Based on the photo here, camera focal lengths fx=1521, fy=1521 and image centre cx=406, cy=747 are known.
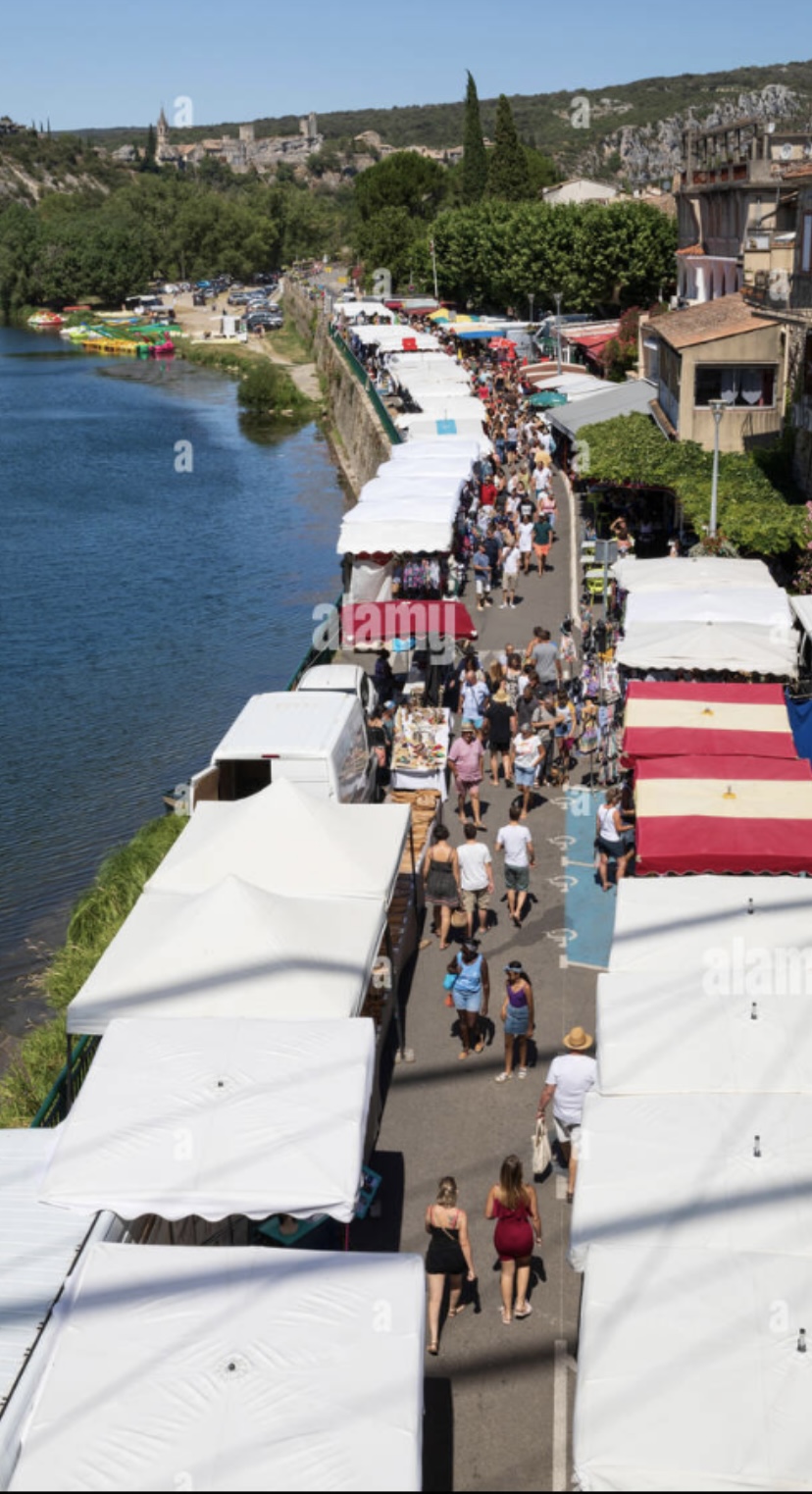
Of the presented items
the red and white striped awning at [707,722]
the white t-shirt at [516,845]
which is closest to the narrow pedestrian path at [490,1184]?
the white t-shirt at [516,845]

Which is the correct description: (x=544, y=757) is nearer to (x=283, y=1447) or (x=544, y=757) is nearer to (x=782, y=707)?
(x=782, y=707)

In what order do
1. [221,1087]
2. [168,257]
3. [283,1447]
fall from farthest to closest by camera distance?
1. [168,257]
2. [221,1087]
3. [283,1447]

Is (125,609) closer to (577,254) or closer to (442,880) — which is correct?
(442,880)

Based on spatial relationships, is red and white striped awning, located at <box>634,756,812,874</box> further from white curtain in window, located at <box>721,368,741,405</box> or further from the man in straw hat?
white curtain in window, located at <box>721,368,741,405</box>

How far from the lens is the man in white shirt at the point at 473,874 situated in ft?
44.1

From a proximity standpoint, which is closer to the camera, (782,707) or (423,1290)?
(423,1290)

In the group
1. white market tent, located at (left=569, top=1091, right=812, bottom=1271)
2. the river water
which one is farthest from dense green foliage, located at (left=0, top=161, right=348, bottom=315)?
white market tent, located at (left=569, top=1091, right=812, bottom=1271)

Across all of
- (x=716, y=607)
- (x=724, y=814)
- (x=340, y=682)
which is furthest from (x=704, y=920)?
(x=340, y=682)

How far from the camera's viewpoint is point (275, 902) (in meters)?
11.3

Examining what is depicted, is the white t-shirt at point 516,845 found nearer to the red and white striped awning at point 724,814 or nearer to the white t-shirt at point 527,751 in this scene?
the red and white striped awning at point 724,814

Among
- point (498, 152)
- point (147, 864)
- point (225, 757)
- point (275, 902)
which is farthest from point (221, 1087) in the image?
point (498, 152)

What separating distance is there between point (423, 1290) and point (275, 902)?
13.9 ft

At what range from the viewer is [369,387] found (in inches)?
1912

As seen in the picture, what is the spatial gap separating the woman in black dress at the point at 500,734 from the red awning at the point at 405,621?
2.49 metres
